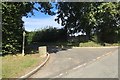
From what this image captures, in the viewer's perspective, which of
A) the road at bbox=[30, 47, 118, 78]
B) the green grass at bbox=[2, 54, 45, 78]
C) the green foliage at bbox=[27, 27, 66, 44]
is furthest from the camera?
the green foliage at bbox=[27, 27, 66, 44]

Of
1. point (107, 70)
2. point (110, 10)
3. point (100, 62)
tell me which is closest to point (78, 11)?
point (110, 10)

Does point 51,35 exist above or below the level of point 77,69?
above

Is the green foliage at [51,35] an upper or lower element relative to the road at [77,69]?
upper

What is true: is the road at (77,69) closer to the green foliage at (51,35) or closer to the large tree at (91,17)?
the large tree at (91,17)

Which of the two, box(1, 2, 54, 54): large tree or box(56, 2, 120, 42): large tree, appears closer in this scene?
box(1, 2, 54, 54): large tree

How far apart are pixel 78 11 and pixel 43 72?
2022 cm

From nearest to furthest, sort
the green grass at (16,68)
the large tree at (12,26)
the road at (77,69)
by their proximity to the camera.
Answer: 1. the green grass at (16,68)
2. the road at (77,69)
3. the large tree at (12,26)

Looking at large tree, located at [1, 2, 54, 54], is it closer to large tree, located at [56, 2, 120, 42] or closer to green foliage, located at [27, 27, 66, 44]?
large tree, located at [56, 2, 120, 42]

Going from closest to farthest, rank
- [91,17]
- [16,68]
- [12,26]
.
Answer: [16,68], [12,26], [91,17]

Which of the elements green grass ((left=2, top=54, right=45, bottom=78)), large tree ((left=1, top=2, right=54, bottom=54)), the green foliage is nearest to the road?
green grass ((left=2, top=54, right=45, bottom=78))

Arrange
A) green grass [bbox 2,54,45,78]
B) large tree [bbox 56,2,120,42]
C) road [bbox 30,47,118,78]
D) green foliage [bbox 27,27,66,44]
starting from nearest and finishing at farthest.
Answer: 1. green grass [bbox 2,54,45,78]
2. road [bbox 30,47,118,78]
3. large tree [bbox 56,2,120,42]
4. green foliage [bbox 27,27,66,44]

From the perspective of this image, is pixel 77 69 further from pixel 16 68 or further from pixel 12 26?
pixel 12 26

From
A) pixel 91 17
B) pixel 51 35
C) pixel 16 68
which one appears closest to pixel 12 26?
pixel 16 68

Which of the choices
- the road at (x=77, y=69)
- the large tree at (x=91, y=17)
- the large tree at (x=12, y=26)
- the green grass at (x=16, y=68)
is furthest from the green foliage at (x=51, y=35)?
the green grass at (x=16, y=68)
